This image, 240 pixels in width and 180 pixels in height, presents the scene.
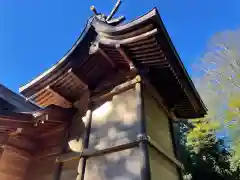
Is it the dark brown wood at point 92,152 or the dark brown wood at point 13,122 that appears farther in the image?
the dark brown wood at point 13,122

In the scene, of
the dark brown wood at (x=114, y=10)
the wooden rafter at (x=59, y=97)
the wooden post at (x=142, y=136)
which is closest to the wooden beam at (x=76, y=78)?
the wooden rafter at (x=59, y=97)

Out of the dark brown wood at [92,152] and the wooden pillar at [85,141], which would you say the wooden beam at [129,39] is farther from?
the dark brown wood at [92,152]

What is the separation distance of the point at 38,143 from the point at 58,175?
1.21 meters

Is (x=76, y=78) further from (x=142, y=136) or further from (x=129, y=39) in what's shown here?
(x=142, y=136)

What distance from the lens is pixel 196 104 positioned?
5.12 metres

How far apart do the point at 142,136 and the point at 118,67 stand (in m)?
1.82

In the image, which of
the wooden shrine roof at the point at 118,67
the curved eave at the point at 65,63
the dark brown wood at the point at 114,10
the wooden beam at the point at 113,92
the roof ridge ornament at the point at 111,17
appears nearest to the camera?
the wooden shrine roof at the point at 118,67

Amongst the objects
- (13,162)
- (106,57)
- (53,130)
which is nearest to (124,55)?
(106,57)

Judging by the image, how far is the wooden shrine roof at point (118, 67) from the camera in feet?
12.9

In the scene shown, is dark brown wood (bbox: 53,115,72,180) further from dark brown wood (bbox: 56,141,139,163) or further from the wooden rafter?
the wooden rafter

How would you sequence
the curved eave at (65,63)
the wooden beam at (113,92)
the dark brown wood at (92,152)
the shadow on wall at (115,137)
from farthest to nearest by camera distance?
the curved eave at (65,63)
the wooden beam at (113,92)
the dark brown wood at (92,152)
the shadow on wall at (115,137)

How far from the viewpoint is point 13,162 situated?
15.0ft

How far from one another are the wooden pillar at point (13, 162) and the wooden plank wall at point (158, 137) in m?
2.74

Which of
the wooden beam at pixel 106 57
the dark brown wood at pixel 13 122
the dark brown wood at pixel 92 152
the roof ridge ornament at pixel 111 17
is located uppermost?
the roof ridge ornament at pixel 111 17
